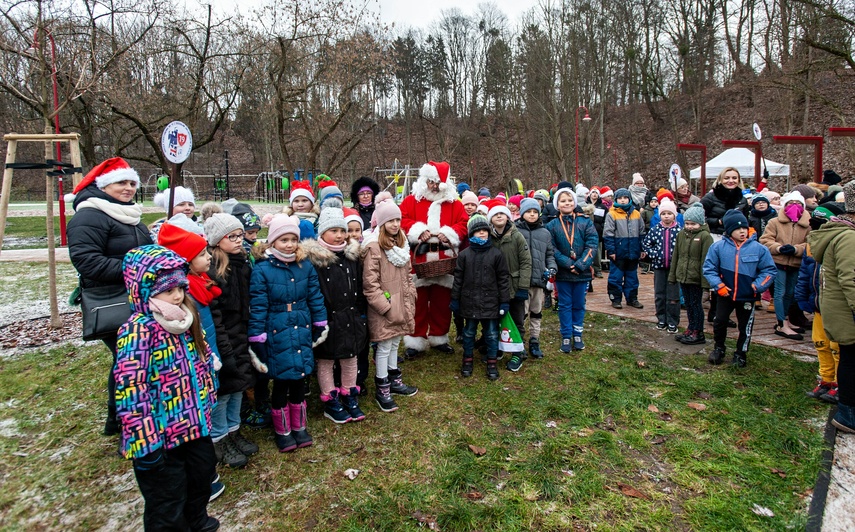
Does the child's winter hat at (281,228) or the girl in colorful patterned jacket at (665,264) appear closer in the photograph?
the child's winter hat at (281,228)

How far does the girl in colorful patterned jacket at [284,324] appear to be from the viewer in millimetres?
3561

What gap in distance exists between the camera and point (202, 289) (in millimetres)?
3084

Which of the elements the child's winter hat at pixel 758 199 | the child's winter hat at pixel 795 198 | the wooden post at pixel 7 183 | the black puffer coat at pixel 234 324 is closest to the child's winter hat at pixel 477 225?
the black puffer coat at pixel 234 324

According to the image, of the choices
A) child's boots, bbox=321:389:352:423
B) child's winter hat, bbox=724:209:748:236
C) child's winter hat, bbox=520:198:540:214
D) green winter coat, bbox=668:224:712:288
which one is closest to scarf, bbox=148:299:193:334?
child's boots, bbox=321:389:352:423

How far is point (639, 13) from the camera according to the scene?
28.1 meters

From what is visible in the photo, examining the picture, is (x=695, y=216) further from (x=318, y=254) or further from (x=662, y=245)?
(x=318, y=254)

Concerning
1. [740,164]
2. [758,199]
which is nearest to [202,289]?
[758,199]

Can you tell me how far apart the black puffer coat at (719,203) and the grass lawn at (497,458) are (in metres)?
2.61

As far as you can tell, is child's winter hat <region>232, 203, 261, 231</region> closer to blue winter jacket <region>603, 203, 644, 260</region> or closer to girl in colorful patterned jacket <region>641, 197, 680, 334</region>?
girl in colorful patterned jacket <region>641, 197, 680, 334</region>

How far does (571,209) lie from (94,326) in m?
5.03

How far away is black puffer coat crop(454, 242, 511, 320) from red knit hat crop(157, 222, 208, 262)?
2.81 m

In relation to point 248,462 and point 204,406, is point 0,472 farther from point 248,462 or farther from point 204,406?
point 204,406

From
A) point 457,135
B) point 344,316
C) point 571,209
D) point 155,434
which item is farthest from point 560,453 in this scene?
point 457,135

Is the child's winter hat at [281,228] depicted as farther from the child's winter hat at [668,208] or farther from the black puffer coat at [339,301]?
the child's winter hat at [668,208]
